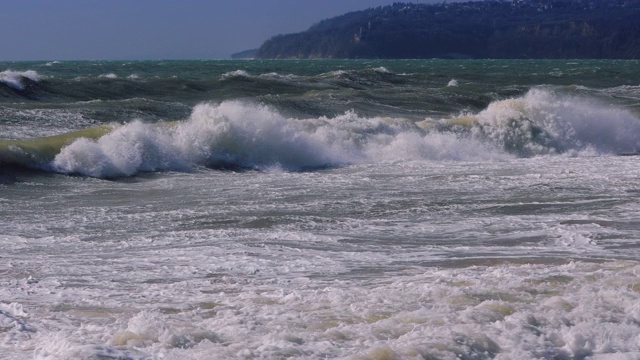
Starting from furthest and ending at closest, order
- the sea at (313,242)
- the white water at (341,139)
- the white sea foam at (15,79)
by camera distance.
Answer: the white sea foam at (15,79) < the white water at (341,139) < the sea at (313,242)

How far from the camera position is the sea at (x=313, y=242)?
21.0ft

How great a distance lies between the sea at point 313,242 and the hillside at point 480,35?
12470 centimetres

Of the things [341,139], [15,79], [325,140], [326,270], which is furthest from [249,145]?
[15,79]

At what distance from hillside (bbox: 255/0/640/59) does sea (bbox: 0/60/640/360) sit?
409ft

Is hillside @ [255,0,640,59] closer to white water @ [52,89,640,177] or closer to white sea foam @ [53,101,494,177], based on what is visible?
white water @ [52,89,640,177]

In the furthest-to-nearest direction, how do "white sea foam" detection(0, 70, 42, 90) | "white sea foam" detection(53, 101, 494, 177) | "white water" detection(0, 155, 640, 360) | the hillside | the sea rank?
the hillside, "white sea foam" detection(0, 70, 42, 90), "white sea foam" detection(53, 101, 494, 177), the sea, "white water" detection(0, 155, 640, 360)

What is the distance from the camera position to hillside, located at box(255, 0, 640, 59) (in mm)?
143375

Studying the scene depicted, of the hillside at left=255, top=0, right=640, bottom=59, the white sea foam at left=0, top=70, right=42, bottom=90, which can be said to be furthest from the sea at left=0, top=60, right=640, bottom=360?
the hillside at left=255, top=0, right=640, bottom=59

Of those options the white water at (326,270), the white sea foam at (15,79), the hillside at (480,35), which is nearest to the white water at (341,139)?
the white water at (326,270)

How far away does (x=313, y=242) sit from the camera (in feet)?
32.3

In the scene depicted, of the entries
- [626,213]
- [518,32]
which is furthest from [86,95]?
[518,32]

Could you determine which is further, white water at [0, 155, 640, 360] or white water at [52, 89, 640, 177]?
white water at [52, 89, 640, 177]

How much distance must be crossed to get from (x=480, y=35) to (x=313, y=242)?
14414 centimetres

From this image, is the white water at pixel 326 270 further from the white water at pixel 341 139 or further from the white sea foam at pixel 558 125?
the white sea foam at pixel 558 125
